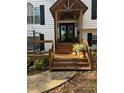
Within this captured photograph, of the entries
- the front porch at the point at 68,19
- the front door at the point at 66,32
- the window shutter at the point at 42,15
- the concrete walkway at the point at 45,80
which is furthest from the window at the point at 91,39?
the window shutter at the point at 42,15

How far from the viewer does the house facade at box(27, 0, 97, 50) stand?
18.3 ft

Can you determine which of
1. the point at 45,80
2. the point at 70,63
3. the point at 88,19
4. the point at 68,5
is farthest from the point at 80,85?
the point at 68,5

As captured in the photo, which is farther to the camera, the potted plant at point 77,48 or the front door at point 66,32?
the front door at point 66,32

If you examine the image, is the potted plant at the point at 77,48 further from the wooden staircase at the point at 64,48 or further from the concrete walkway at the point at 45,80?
the concrete walkway at the point at 45,80

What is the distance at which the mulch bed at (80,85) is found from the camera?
3824mm

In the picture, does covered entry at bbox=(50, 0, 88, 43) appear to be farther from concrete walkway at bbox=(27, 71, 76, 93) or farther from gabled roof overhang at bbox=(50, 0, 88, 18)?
concrete walkway at bbox=(27, 71, 76, 93)

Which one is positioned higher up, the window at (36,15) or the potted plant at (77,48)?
the window at (36,15)

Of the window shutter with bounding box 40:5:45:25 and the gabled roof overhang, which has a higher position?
the gabled roof overhang

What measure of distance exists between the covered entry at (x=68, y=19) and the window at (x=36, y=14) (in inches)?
13.2

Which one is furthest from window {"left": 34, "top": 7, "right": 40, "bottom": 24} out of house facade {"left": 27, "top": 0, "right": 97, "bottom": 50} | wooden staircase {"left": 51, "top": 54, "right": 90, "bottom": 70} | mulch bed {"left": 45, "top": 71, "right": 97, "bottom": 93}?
mulch bed {"left": 45, "top": 71, "right": 97, "bottom": 93}
